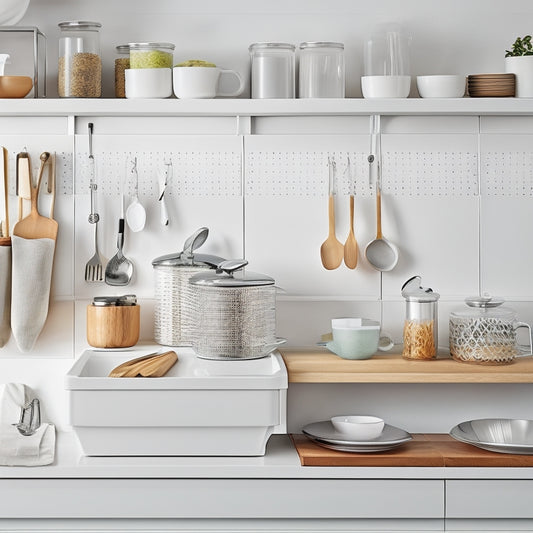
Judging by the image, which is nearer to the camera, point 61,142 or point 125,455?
point 125,455

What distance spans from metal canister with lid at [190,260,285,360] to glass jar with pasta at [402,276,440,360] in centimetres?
34

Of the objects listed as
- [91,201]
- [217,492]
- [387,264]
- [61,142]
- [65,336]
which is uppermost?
[61,142]

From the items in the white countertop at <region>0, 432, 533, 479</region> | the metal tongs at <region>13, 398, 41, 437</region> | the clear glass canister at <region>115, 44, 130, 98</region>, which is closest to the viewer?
the white countertop at <region>0, 432, 533, 479</region>

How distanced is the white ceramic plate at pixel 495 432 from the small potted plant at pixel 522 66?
31.0 inches

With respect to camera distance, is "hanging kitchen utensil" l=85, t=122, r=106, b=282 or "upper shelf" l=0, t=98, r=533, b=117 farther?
"hanging kitchen utensil" l=85, t=122, r=106, b=282

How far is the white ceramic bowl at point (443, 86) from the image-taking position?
205cm

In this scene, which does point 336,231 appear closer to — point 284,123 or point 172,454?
point 284,123

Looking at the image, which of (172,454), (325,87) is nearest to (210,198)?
(325,87)

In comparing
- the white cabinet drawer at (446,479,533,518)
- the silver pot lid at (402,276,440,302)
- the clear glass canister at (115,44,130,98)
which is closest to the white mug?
the clear glass canister at (115,44,130,98)

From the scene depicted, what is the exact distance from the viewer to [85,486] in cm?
175

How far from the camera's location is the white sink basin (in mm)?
1766

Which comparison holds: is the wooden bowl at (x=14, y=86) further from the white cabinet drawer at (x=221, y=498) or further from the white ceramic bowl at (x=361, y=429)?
the white ceramic bowl at (x=361, y=429)

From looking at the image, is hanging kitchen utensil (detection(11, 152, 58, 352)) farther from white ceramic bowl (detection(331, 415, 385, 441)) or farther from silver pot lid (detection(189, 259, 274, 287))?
white ceramic bowl (detection(331, 415, 385, 441))

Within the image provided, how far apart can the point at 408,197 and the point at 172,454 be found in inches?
34.8
